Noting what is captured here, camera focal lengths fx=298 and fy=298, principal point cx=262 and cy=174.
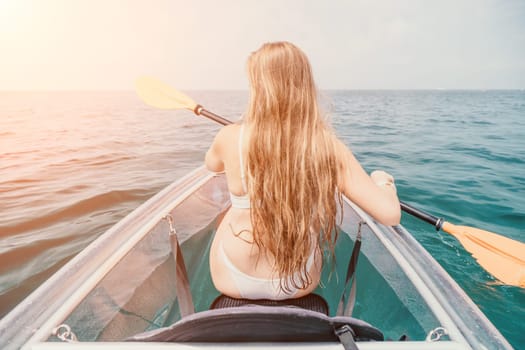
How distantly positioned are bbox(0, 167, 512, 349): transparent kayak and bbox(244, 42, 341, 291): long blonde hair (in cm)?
32

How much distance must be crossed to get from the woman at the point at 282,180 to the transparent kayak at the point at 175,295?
285 millimetres

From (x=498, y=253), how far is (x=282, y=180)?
5.39 feet

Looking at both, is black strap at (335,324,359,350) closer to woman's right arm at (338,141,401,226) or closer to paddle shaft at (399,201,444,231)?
woman's right arm at (338,141,401,226)

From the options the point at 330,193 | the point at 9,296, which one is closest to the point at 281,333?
the point at 330,193

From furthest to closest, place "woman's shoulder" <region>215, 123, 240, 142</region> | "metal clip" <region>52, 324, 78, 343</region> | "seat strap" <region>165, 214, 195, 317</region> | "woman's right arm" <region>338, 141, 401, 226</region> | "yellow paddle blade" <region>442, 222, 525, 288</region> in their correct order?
"yellow paddle blade" <region>442, 222, 525, 288</region>, "seat strap" <region>165, 214, 195, 317</region>, "woman's shoulder" <region>215, 123, 240, 142</region>, "woman's right arm" <region>338, 141, 401, 226</region>, "metal clip" <region>52, 324, 78, 343</region>

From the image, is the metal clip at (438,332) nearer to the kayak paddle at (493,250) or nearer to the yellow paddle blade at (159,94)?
the kayak paddle at (493,250)

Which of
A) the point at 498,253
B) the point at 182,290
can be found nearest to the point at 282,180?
the point at 182,290

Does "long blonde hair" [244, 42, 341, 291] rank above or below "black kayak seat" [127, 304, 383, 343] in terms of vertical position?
above

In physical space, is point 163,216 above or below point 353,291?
above

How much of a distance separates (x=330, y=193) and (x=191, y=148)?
24.1ft

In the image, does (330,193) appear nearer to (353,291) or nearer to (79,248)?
(353,291)

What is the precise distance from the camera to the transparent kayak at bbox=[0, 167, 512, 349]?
107 centimetres

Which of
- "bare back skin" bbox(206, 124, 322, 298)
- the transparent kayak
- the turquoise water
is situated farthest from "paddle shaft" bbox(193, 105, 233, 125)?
"bare back skin" bbox(206, 124, 322, 298)

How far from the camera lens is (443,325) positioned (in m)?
1.14
